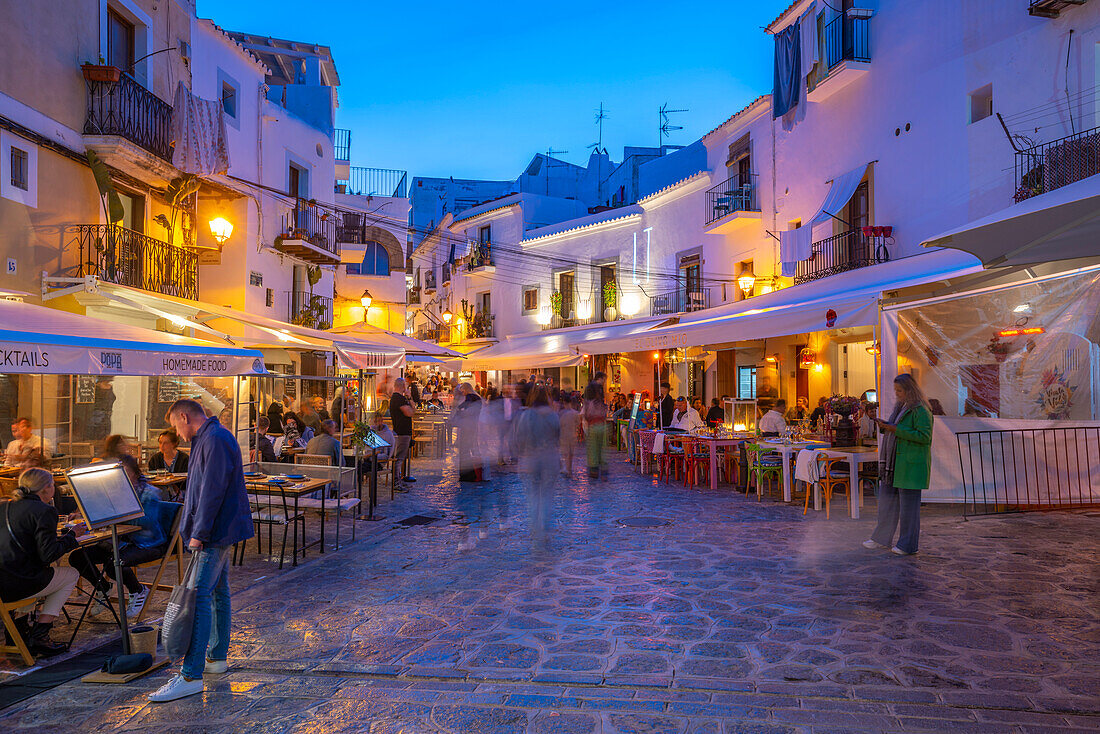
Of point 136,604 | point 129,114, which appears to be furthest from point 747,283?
point 136,604

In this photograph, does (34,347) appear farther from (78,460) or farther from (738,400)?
(738,400)

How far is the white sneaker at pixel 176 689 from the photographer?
411 cm

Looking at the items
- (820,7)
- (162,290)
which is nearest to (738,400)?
(820,7)

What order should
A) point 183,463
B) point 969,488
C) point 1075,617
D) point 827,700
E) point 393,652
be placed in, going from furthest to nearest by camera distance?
1. point 969,488
2. point 183,463
3. point 1075,617
4. point 393,652
5. point 827,700

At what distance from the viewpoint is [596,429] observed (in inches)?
501

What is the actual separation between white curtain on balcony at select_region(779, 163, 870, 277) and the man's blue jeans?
45.5 ft

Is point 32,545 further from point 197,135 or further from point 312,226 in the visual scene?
point 312,226

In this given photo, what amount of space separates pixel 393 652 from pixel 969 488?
7834mm

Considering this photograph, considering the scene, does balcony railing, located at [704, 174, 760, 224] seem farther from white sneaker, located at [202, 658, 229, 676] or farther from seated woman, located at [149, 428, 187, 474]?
white sneaker, located at [202, 658, 229, 676]

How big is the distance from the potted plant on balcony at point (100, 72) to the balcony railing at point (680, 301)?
15660 mm

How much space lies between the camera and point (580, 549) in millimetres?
7723

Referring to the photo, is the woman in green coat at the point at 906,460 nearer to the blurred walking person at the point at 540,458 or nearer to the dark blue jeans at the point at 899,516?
the dark blue jeans at the point at 899,516

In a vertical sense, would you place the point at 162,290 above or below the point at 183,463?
above

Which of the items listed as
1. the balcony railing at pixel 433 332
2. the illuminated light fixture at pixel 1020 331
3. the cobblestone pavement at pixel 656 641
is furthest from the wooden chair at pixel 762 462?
the balcony railing at pixel 433 332
